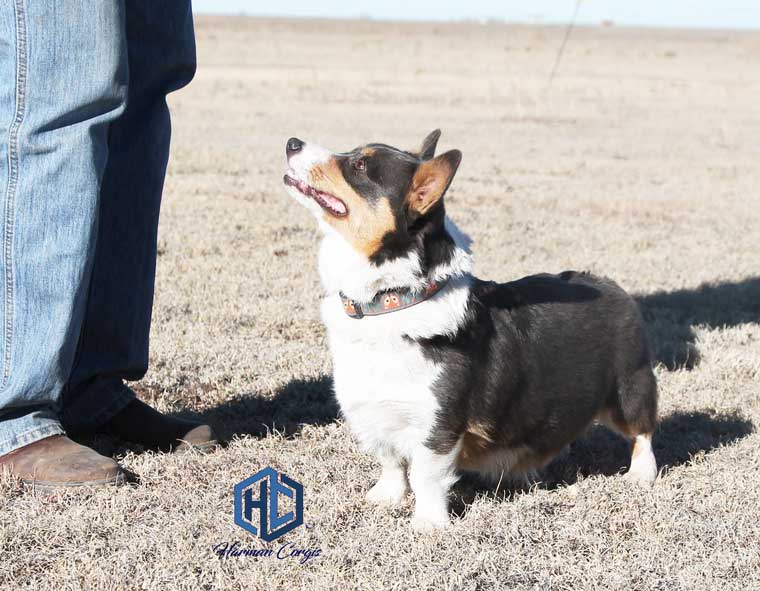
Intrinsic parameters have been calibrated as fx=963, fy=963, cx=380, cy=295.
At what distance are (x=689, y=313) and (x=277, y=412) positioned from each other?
126 inches

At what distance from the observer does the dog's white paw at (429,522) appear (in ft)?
10.6

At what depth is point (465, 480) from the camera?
3822 mm

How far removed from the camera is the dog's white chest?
318 centimetres

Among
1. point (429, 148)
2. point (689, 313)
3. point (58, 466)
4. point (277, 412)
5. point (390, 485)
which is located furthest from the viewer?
point (689, 313)

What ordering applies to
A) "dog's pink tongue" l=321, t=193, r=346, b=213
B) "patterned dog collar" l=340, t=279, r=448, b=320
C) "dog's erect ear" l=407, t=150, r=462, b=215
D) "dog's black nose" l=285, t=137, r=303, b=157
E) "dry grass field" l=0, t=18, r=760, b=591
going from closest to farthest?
"dry grass field" l=0, t=18, r=760, b=591, "dog's erect ear" l=407, t=150, r=462, b=215, "patterned dog collar" l=340, t=279, r=448, b=320, "dog's pink tongue" l=321, t=193, r=346, b=213, "dog's black nose" l=285, t=137, r=303, b=157

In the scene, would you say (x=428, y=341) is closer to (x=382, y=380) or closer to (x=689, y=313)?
(x=382, y=380)

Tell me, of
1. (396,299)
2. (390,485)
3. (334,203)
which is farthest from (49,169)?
(390,485)

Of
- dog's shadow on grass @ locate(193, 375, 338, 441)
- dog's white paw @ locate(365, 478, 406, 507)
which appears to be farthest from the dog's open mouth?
dog's shadow on grass @ locate(193, 375, 338, 441)

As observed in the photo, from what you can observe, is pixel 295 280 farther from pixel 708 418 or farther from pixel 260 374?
pixel 708 418

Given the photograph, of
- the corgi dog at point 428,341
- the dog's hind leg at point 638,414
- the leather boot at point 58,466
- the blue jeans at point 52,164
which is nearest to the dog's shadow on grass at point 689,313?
the dog's hind leg at point 638,414

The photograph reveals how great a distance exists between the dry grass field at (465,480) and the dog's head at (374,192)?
37.8 inches

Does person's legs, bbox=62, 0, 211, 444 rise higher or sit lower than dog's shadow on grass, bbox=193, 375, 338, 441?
higher

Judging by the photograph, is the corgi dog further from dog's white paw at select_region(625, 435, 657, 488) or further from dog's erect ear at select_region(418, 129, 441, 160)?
dog's white paw at select_region(625, 435, 657, 488)

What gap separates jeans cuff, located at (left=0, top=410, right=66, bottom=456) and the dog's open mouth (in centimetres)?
123
